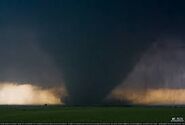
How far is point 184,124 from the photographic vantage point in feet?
459

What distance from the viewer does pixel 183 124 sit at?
141 meters

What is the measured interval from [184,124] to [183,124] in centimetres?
78
